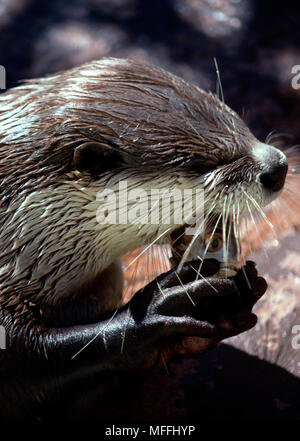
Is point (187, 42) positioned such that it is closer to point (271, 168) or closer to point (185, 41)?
point (185, 41)

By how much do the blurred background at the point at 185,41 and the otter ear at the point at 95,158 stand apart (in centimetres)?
171

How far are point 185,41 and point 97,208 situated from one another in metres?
2.00

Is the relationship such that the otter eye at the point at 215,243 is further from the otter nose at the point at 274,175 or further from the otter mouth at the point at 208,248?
the otter nose at the point at 274,175

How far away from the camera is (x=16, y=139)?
151cm

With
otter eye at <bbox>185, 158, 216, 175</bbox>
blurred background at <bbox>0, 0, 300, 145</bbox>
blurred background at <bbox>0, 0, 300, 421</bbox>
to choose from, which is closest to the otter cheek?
Answer: otter eye at <bbox>185, 158, 216, 175</bbox>

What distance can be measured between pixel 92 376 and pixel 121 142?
49 centimetres

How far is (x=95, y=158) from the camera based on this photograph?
1.45 meters

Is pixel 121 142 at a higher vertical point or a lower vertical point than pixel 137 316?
higher

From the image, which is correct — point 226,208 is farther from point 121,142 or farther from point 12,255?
point 12,255

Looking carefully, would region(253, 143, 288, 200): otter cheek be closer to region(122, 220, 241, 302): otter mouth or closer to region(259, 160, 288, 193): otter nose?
region(259, 160, 288, 193): otter nose

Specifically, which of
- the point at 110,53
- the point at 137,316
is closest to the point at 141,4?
the point at 110,53

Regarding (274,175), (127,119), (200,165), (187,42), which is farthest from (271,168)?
(187,42)

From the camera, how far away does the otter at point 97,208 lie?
1454 mm

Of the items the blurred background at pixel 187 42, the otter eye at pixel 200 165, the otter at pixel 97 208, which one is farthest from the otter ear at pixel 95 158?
the blurred background at pixel 187 42
